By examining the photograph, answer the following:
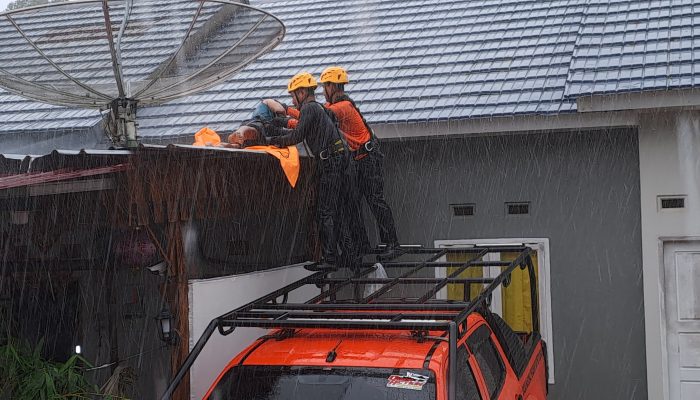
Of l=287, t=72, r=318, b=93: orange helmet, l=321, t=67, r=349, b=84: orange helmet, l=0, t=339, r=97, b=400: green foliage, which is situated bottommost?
l=0, t=339, r=97, b=400: green foliage

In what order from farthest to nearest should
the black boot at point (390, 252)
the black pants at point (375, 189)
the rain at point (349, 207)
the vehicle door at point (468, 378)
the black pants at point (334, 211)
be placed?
the black pants at point (375, 189), the black boot at point (390, 252), the black pants at point (334, 211), the rain at point (349, 207), the vehicle door at point (468, 378)

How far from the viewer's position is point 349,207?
8758 mm

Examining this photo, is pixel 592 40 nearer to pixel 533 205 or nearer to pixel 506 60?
pixel 506 60

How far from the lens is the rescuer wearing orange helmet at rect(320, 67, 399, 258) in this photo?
29.7 ft

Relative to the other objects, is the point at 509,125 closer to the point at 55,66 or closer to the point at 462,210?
the point at 462,210

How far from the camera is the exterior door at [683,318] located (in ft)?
30.2

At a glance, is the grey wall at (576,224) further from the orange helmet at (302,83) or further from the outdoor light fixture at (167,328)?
the outdoor light fixture at (167,328)

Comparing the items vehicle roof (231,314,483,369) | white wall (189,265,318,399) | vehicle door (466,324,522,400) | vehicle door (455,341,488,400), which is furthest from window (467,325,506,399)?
white wall (189,265,318,399)

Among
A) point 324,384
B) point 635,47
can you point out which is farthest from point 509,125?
point 324,384

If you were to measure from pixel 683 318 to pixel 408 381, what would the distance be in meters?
5.08

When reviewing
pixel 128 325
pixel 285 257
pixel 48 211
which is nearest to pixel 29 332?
pixel 128 325

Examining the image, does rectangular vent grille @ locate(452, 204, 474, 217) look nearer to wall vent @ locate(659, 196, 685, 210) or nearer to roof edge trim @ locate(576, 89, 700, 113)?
roof edge trim @ locate(576, 89, 700, 113)

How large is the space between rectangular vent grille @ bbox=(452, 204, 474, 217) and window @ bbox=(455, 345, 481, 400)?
14.6 ft

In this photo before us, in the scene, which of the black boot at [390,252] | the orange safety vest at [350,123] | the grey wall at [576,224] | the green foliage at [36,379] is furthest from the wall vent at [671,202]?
the green foliage at [36,379]
